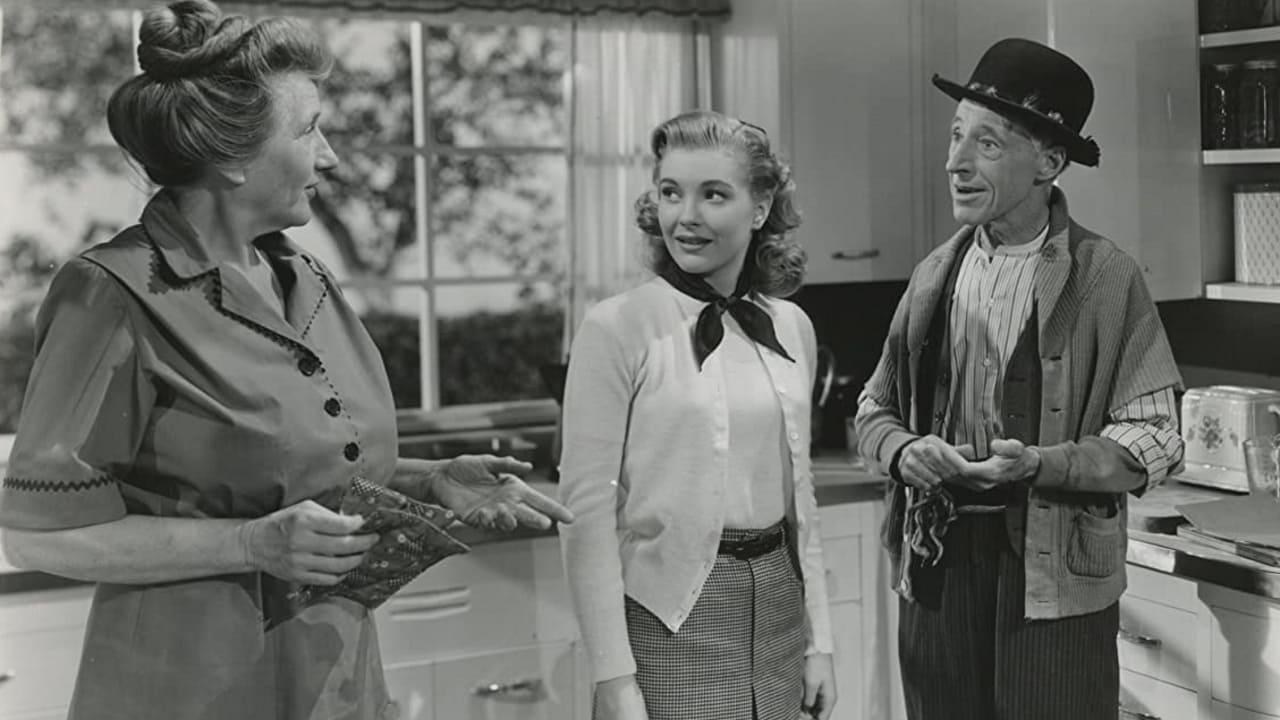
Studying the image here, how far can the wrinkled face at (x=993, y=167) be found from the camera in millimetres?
1885

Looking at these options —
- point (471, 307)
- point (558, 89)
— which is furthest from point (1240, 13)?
point (471, 307)

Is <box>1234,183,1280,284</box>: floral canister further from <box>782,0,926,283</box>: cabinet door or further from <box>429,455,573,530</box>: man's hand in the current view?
<box>429,455,573,530</box>: man's hand

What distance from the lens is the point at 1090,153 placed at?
1.92 m

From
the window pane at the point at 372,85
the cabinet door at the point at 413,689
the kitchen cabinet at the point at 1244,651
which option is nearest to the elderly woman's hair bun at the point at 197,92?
the cabinet door at the point at 413,689

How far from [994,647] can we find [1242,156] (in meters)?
1.17

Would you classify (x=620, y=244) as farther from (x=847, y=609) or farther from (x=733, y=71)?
(x=847, y=609)

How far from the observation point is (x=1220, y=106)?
8.36 ft

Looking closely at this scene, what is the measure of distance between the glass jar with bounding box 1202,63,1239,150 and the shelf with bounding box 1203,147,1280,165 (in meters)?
0.01

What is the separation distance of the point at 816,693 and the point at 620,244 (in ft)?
5.29

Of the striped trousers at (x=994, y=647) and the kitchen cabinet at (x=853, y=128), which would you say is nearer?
the striped trousers at (x=994, y=647)

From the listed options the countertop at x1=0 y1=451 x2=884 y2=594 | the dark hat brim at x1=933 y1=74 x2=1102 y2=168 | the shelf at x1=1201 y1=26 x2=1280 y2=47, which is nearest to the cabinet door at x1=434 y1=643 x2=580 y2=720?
the countertop at x1=0 y1=451 x2=884 y2=594

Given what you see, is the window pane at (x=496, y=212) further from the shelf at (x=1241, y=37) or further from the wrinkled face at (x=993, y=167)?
the wrinkled face at (x=993, y=167)

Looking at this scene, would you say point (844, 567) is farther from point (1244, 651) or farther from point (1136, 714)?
point (1244, 651)

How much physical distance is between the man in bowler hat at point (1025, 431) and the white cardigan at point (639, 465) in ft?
1.09
